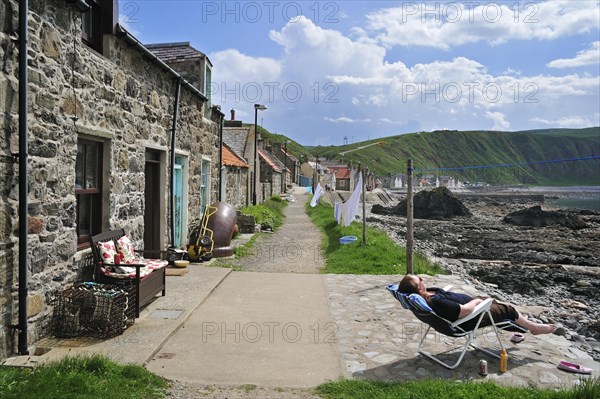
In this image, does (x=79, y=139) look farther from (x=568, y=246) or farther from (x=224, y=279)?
(x=568, y=246)

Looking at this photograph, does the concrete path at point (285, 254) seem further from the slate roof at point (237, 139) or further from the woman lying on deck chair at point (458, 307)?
the slate roof at point (237, 139)

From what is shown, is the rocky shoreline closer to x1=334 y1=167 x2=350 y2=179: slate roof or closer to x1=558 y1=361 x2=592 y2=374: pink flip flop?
x1=558 y1=361 x2=592 y2=374: pink flip flop

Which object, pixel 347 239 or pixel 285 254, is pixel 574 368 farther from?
pixel 347 239

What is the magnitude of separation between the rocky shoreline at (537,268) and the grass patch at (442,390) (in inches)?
111

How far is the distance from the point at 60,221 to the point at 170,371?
2.51 meters

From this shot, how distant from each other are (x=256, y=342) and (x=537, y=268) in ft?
45.9

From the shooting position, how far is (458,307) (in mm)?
5094

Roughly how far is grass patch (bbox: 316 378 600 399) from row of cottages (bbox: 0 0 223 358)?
11.6 ft

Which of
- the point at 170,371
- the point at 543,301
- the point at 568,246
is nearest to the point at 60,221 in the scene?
the point at 170,371

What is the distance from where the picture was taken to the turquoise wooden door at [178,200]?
1123 centimetres

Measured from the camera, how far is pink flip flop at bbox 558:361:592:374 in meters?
5.04

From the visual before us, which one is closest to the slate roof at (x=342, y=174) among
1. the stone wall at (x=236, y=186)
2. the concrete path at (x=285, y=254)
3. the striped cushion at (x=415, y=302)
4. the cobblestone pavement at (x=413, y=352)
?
the stone wall at (x=236, y=186)

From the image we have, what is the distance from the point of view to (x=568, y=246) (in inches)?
941

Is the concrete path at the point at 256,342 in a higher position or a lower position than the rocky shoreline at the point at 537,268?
higher
